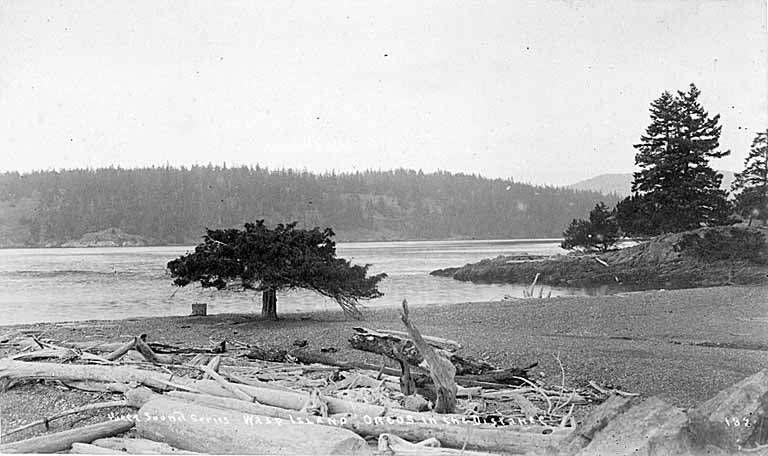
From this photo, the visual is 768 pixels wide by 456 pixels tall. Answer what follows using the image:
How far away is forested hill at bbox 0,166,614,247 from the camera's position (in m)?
5.98

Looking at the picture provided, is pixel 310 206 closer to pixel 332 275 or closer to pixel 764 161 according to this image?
pixel 332 275

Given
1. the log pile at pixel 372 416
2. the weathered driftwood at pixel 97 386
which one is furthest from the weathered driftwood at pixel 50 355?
the weathered driftwood at pixel 97 386

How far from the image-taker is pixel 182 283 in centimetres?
752

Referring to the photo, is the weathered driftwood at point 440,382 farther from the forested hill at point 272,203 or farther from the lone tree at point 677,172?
the lone tree at point 677,172

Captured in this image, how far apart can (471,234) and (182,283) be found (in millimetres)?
3598


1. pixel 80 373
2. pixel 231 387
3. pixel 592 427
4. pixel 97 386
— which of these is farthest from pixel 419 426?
pixel 80 373

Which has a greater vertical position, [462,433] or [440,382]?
[440,382]

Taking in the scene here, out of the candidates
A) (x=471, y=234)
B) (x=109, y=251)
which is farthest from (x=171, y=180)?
(x=471, y=234)

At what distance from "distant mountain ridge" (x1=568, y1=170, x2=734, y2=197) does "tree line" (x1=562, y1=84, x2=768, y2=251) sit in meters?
0.07

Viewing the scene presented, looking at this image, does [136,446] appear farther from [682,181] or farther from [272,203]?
[682,181]

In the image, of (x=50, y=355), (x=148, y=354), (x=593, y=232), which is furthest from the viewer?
(x=593, y=232)

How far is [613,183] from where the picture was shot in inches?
242

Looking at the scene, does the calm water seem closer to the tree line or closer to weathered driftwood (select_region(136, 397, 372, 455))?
the tree line

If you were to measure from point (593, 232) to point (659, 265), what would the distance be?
972 mm
